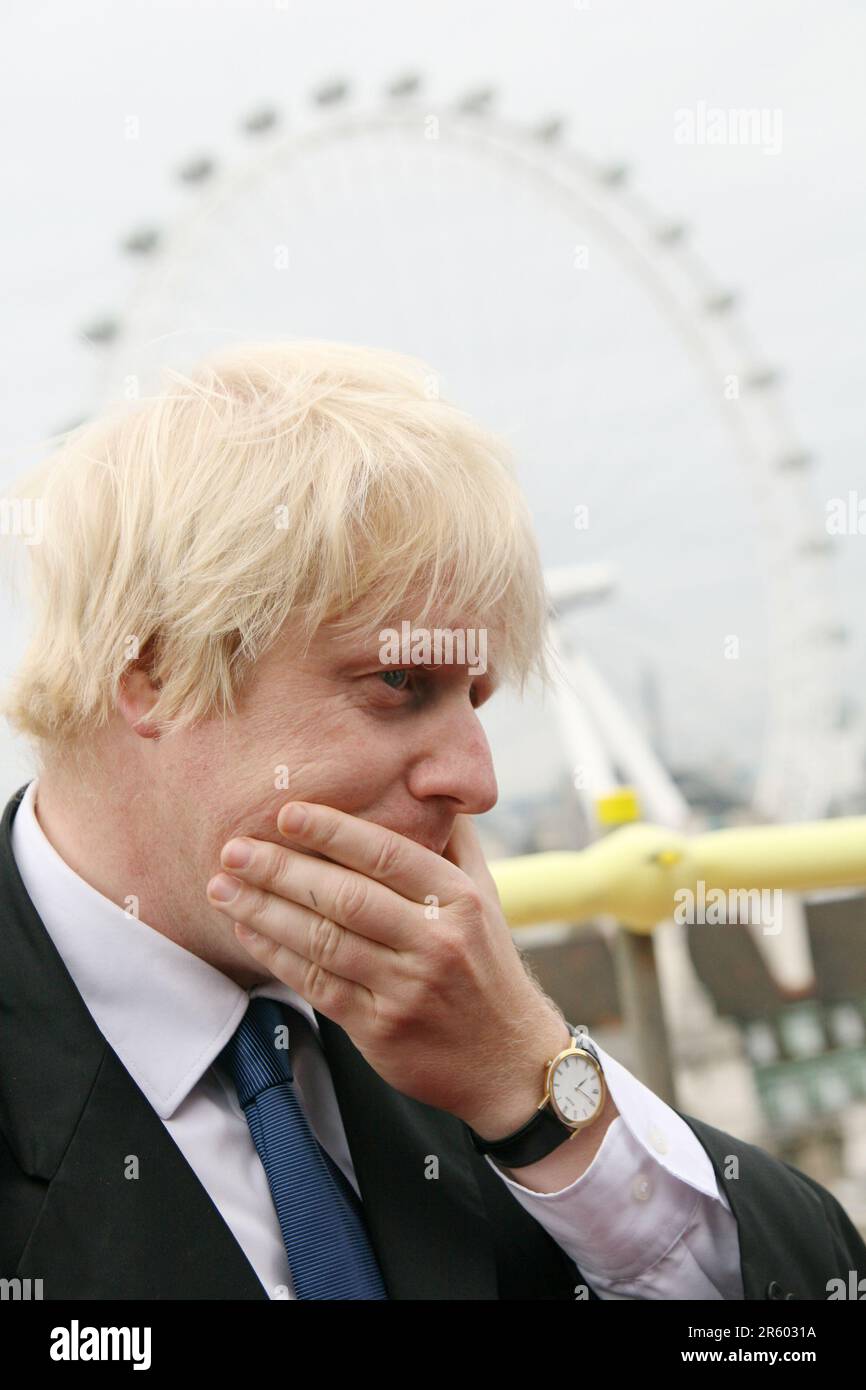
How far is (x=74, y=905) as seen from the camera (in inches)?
61.1

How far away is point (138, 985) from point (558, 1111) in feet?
1.57

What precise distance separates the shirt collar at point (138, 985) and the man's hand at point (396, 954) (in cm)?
12

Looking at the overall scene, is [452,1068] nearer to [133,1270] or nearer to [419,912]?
[419,912]

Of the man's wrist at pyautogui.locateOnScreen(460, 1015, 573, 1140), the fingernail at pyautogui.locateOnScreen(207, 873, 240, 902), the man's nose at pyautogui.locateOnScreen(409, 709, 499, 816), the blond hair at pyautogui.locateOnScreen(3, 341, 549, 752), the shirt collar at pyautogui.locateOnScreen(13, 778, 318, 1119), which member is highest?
the blond hair at pyautogui.locateOnScreen(3, 341, 549, 752)

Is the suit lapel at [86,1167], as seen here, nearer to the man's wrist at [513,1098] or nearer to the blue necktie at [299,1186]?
the blue necktie at [299,1186]

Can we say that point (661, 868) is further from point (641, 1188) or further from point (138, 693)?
point (138, 693)

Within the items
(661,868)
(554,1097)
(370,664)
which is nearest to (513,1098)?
(554,1097)

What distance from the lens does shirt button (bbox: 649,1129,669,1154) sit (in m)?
1.63

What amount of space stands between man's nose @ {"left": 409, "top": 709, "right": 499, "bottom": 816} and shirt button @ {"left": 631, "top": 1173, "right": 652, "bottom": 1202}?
451 millimetres

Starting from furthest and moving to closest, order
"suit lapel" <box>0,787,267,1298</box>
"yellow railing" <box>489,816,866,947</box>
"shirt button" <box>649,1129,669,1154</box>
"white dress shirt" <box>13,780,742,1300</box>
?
"yellow railing" <box>489,816,866,947</box>, "shirt button" <box>649,1129,669,1154</box>, "white dress shirt" <box>13,780,742,1300</box>, "suit lapel" <box>0,787,267,1298</box>

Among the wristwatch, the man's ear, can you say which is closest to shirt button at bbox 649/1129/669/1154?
the wristwatch

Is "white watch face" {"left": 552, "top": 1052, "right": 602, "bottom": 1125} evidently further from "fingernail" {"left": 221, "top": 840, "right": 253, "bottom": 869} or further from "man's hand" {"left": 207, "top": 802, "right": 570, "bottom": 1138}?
"fingernail" {"left": 221, "top": 840, "right": 253, "bottom": 869}

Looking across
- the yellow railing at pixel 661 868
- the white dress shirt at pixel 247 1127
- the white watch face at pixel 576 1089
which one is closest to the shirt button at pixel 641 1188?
the white dress shirt at pixel 247 1127

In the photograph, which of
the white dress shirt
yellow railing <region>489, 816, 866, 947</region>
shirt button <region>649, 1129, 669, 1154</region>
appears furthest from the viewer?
yellow railing <region>489, 816, 866, 947</region>
